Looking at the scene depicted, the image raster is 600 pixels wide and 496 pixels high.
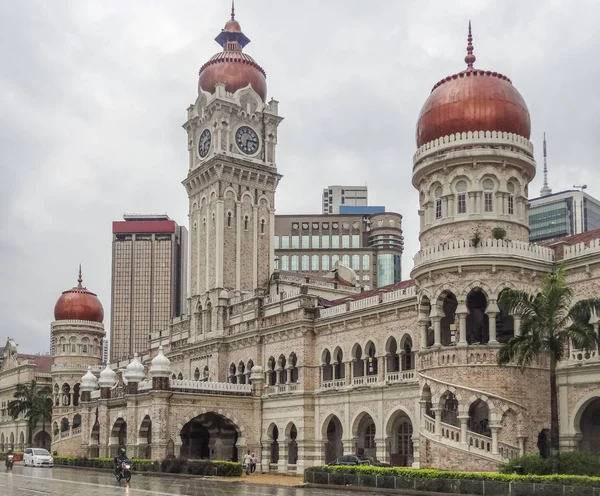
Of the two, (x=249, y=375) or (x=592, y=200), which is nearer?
(x=249, y=375)

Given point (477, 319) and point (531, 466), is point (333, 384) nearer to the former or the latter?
point (477, 319)

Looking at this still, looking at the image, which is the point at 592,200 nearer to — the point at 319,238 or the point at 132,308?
the point at 319,238

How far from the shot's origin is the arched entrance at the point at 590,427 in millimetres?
35388

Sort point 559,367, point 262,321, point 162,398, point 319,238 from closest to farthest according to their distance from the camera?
1. point 559,367
2. point 162,398
3. point 262,321
4. point 319,238

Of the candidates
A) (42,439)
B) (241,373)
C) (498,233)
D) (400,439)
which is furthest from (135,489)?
(42,439)

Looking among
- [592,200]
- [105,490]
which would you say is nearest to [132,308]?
[592,200]

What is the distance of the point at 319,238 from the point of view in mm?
125500

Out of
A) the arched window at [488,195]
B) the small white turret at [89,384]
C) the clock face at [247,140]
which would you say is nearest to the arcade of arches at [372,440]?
the arched window at [488,195]

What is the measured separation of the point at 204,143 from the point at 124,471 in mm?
29667

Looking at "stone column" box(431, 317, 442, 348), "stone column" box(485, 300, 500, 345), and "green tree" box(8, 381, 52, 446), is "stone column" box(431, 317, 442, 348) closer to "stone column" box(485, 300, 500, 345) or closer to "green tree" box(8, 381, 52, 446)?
"stone column" box(485, 300, 500, 345)

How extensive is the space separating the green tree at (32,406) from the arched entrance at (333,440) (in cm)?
3775

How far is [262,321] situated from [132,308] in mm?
139133

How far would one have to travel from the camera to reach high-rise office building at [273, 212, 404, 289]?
123 m

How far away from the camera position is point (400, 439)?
44.3 m
